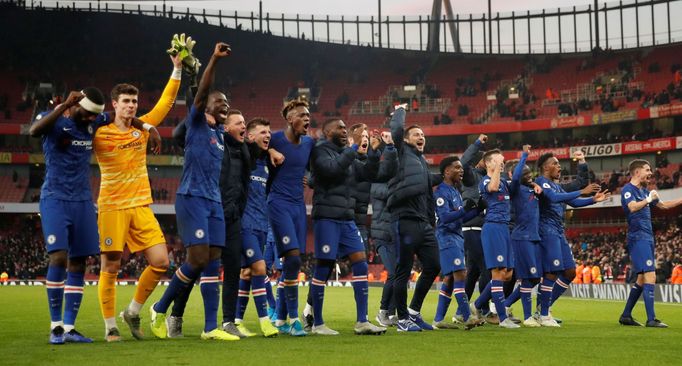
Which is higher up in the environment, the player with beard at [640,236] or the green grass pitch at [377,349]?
the player with beard at [640,236]

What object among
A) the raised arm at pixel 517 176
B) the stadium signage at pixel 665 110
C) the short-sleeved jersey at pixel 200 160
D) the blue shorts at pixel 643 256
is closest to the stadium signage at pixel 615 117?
the stadium signage at pixel 665 110

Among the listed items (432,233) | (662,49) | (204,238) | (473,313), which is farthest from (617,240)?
(204,238)

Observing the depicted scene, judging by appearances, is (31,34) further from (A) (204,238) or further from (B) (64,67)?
(A) (204,238)

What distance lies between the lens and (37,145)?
5853cm

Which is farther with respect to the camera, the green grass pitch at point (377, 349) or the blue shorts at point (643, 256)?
the blue shorts at point (643, 256)

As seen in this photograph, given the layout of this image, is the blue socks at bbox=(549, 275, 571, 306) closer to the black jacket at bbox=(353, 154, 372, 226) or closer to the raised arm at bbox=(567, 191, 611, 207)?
the raised arm at bbox=(567, 191, 611, 207)

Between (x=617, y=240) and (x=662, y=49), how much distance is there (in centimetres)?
2008

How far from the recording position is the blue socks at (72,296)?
923 cm

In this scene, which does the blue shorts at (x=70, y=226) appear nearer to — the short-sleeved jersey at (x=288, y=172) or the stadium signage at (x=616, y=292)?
the short-sleeved jersey at (x=288, y=172)

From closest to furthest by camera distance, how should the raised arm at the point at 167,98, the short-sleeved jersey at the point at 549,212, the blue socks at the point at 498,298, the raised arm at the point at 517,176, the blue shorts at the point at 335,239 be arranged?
1. the raised arm at the point at 167,98
2. the blue shorts at the point at 335,239
3. the blue socks at the point at 498,298
4. the raised arm at the point at 517,176
5. the short-sleeved jersey at the point at 549,212

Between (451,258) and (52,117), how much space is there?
20.5 ft

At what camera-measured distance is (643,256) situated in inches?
540

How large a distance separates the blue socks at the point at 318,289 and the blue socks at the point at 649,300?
5427 millimetres

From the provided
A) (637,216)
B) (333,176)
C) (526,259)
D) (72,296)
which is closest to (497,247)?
(526,259)
